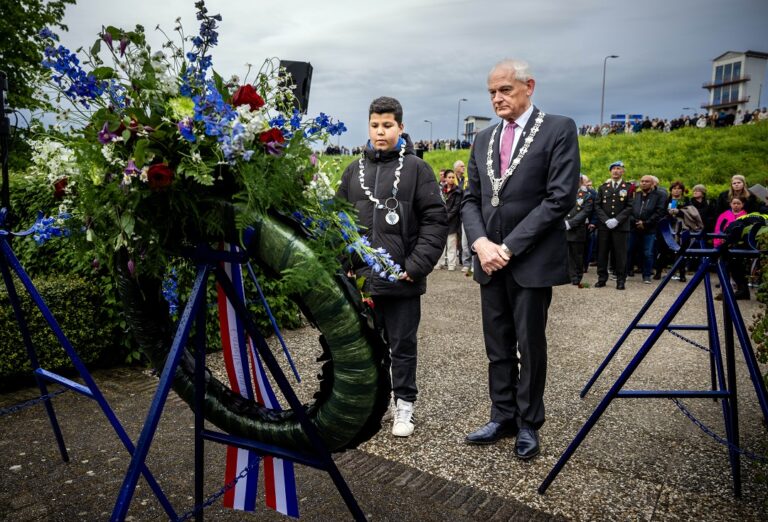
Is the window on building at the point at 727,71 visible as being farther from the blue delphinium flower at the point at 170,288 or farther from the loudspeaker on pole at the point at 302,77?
the blue delphinium flower at the point at 170,288

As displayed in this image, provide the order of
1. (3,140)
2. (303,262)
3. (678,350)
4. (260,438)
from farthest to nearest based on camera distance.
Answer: (678,350) < (3,140) < (260,438) < (303,262)

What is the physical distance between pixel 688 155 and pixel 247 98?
3212 centimetres

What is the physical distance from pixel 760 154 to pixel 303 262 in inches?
1219

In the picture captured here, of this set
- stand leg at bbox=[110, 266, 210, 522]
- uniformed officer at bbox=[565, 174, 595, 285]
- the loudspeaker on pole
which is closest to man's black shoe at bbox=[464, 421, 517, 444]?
stand leg at bbox=[110, 266, 210, 522]

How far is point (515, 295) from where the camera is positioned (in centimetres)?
351

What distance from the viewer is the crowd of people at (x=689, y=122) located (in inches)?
1331

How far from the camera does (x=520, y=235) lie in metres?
3.36

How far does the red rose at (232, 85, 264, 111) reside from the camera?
5.81ft

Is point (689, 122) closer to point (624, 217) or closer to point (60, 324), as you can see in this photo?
Result: point (624, 217)

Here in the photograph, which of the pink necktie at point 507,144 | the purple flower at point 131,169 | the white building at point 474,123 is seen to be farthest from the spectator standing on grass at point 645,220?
the white building at point 474,123

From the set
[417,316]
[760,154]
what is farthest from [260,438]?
[760,154]

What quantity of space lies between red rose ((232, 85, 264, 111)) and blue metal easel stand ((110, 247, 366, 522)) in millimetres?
501

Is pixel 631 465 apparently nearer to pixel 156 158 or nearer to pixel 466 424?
pixel 466 424

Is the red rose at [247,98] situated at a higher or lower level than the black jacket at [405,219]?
higher
